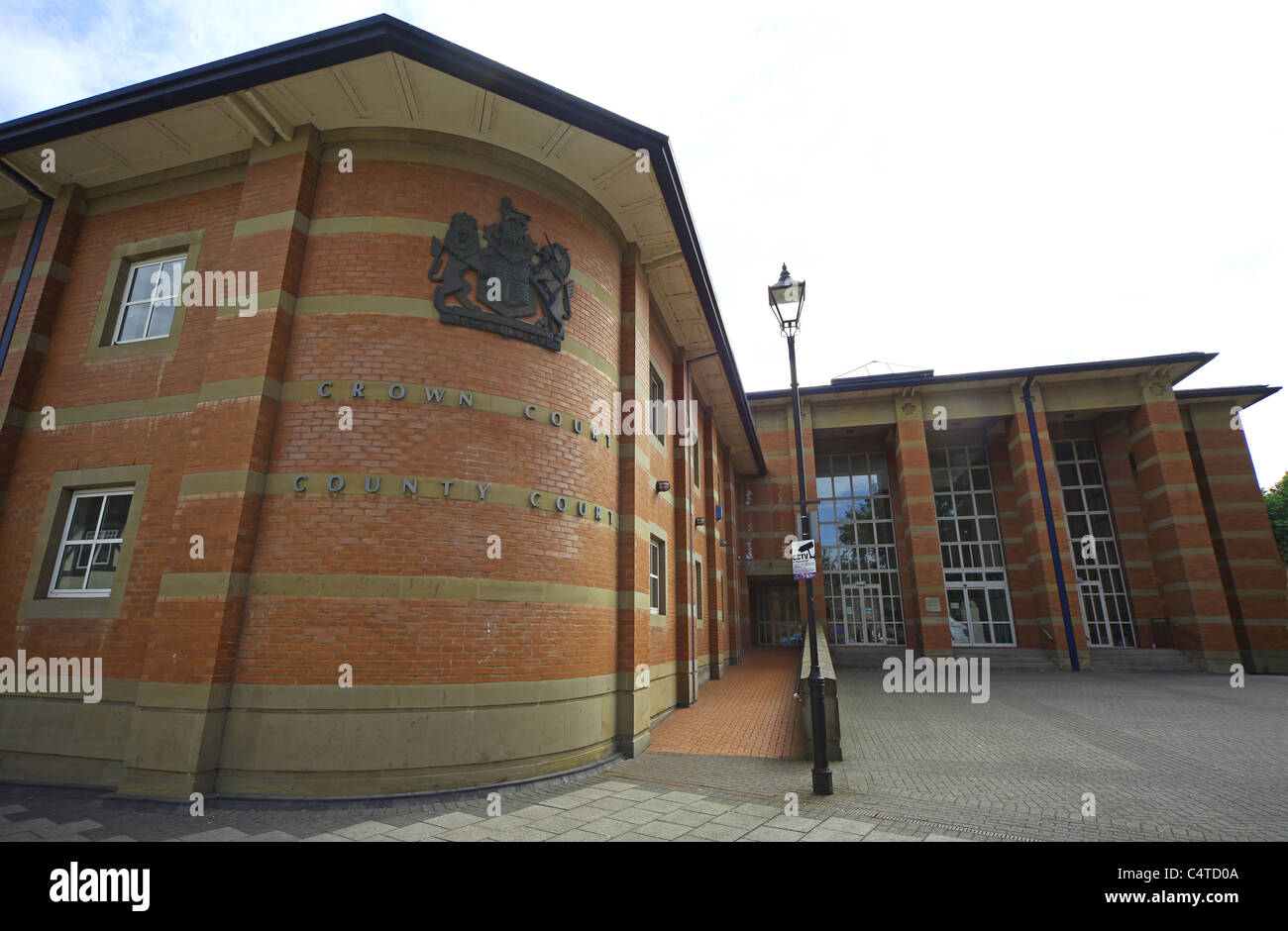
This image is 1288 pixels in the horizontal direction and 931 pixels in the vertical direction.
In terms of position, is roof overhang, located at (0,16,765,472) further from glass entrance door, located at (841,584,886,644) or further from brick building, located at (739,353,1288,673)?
glass entrance door, located at (841,584,886,644)

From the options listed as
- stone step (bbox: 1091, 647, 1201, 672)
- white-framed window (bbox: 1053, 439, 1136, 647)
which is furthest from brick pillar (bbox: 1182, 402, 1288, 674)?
white-framed window (bbox: 1053, 439, 1136, 647)

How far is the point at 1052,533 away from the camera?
20547 millimetres

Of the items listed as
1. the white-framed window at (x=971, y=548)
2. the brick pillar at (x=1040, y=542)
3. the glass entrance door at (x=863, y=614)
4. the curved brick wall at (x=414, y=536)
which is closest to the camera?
the curved brick wall at (x=414, y=536)

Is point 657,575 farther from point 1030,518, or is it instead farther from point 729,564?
point 1030,518

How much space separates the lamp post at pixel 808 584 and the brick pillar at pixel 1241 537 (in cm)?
2221

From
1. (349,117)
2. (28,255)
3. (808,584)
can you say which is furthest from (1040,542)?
(28,255)

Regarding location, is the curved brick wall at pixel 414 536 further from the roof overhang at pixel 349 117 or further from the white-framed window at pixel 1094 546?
the white-framed window at pixel 1094 546

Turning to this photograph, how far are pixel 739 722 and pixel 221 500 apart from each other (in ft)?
27.7

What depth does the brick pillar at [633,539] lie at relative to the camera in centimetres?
797

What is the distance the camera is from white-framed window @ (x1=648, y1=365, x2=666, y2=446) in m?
11.3
